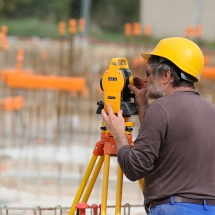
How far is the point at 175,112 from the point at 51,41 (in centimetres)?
2725

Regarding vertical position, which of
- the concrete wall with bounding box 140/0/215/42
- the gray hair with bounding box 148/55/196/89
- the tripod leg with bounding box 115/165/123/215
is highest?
the concrete wall with bounding box 140/0/215/42

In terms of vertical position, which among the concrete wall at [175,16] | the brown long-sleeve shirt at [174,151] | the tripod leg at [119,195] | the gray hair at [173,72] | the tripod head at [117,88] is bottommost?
the tripod leg at [119,195]

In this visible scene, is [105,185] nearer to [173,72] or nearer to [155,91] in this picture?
[155,91]

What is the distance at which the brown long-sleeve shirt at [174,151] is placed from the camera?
12.5 feet

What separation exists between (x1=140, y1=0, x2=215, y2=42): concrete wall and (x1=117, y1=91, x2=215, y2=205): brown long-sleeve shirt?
1067 inches

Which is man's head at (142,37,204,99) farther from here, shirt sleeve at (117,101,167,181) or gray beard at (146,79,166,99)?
shirt sleeve at (117,101,167,181)

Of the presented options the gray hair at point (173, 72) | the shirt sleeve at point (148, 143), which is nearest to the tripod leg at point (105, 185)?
the shirt sleeve at point (148, 143)

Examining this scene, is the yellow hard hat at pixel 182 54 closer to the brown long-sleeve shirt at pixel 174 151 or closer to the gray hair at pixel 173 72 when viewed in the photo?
the gray hair at pixel 173 72

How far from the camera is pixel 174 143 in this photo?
3.85m

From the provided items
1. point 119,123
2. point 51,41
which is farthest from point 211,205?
point 51,41

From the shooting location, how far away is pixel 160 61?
13.0 feet

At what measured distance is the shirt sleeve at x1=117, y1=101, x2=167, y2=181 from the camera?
3799 mm

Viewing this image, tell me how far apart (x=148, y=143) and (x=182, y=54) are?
0.50 m

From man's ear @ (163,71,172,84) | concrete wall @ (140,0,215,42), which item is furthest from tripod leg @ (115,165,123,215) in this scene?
concrete wall @ (140,0,215,42)
